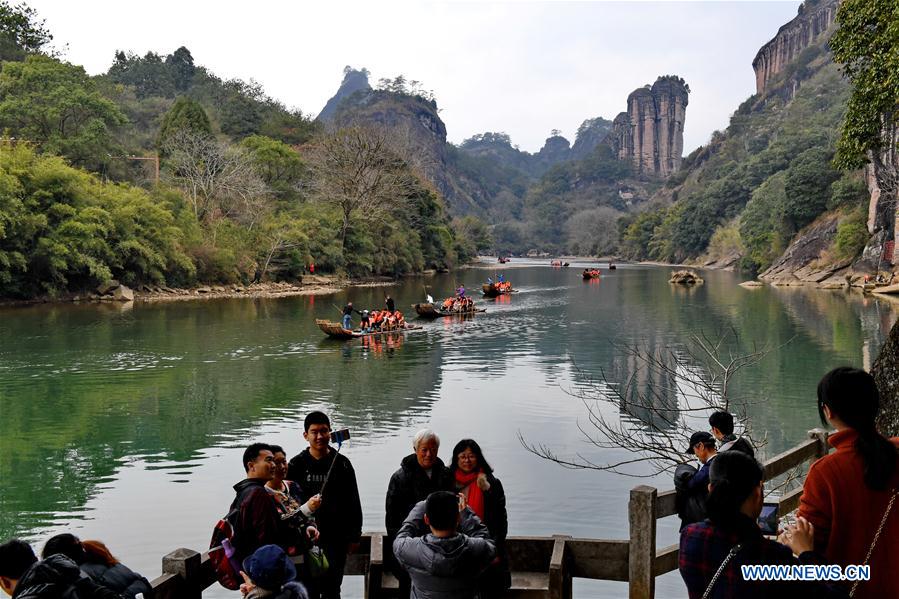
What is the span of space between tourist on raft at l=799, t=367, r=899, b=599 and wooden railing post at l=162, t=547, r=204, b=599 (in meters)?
2.38

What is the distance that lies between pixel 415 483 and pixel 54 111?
38.7 m

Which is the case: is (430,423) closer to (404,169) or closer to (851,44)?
(851,44)

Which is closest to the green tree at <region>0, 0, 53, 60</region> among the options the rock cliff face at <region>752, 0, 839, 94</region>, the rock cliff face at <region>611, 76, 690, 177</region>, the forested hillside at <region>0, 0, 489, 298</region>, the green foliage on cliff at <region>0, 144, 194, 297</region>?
the forested hillside at <region>0, 0, 489, 298</region>

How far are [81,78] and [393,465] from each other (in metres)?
38.0

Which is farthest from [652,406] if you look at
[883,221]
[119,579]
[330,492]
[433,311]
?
[883,221]

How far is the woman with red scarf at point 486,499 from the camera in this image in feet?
12.3

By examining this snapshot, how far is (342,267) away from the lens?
4800 centimetres

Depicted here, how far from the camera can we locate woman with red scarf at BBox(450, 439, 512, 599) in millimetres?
3738

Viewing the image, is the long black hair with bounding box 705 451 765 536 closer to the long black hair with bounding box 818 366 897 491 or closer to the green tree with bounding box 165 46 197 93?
the long black hair with bounding box 818 366 897 491

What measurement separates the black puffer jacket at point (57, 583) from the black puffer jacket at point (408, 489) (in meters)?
1.53

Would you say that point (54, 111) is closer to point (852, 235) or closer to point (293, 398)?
point (293, 398)

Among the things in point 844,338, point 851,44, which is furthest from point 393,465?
point 844,338

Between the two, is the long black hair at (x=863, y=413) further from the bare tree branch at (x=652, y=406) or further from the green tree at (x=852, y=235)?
the green tree at (x=852, y=235)

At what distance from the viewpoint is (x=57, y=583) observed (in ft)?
8.66
